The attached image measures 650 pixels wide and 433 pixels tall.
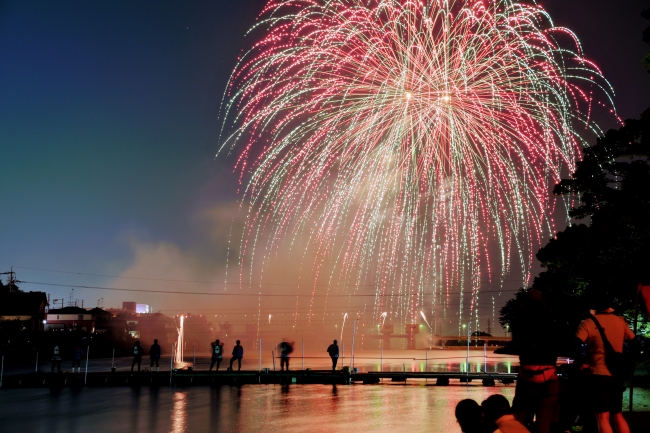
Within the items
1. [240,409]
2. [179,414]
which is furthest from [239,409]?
[179,414]

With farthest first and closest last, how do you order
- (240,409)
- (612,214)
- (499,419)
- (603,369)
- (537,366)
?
1. (612,214)
2. (240,409)
3. (603,369)
4. (537,366)
5. (499,419)

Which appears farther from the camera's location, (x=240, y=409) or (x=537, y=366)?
(x=240, y=409)

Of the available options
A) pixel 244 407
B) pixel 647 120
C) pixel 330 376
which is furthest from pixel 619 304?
pixel 244 407

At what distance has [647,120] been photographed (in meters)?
16.3

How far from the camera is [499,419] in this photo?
411cm

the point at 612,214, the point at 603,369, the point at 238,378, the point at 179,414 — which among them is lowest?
the point at 179,414

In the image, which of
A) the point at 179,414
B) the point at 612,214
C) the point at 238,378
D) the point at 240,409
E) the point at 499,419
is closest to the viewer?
the point at 499,419

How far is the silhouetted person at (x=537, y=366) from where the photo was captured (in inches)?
224

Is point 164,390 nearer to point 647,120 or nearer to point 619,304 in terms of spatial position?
point 619,304

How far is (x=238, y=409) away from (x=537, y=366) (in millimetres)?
9225

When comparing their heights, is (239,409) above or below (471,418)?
below

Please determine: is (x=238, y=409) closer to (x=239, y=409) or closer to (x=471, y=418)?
(x=239, y=409)

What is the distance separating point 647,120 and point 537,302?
12785 mm

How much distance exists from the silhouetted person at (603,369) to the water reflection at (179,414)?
267 inches
